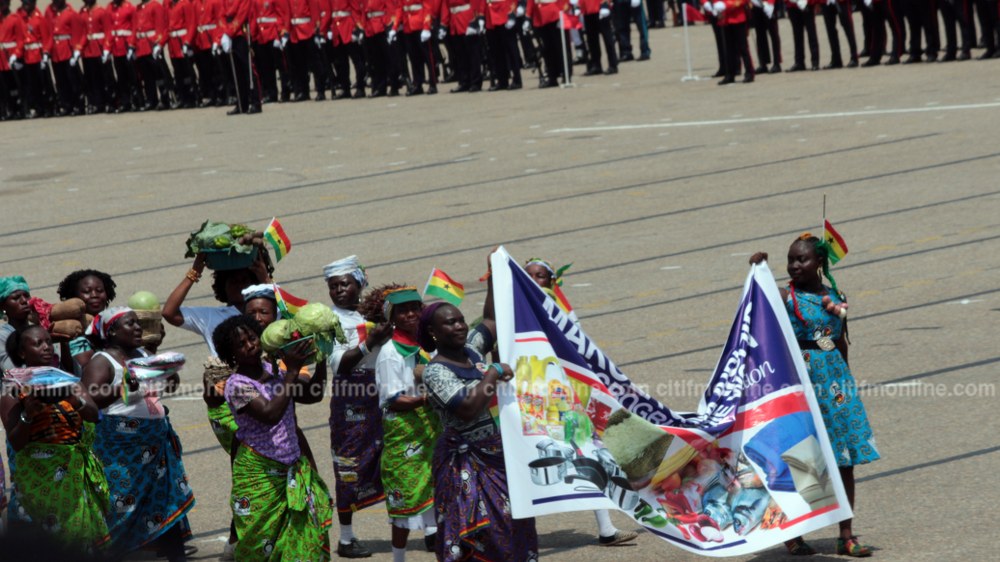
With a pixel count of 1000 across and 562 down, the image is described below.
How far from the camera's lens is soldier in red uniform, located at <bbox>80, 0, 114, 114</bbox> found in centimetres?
3234

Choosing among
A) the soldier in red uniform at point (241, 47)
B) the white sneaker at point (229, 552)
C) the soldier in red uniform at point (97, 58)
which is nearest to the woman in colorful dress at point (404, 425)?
the white sneaker at point (229, 552)

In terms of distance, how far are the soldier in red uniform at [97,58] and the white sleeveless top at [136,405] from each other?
1026 inches

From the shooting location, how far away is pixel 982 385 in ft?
31.8

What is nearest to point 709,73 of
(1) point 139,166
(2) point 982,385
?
(1) point 139,166

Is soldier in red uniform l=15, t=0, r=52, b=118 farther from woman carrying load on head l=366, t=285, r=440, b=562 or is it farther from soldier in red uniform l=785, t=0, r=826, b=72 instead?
woman carrying load on head l=366, t=285, r=440, b=562

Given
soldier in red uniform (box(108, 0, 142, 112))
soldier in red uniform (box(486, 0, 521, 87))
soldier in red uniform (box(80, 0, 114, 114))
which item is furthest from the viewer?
soldier in red uniform (box(80, 0, 114, 114))

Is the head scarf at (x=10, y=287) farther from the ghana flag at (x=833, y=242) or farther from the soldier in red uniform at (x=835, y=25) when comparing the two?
the soldier in red uniform at (x=835, y=25)

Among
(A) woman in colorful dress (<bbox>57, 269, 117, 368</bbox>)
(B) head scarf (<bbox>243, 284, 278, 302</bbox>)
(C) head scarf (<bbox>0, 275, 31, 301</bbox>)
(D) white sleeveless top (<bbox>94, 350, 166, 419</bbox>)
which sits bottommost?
(D) white sleeveless top (<bbox>94, 350, 166, 419</bbox>)

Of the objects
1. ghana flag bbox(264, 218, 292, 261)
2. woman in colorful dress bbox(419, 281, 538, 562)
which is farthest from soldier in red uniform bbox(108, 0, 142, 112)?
woman in colorful dress bbox(419, 281, 538, 562)

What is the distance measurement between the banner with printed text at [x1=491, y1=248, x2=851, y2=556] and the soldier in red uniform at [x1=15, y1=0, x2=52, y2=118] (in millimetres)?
28075

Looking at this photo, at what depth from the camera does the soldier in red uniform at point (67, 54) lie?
32625 millimetres

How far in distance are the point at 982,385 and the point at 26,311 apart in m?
5.45

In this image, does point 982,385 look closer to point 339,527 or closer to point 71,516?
point 339,527

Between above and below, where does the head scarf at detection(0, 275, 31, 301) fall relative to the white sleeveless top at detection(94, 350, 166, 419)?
above
